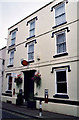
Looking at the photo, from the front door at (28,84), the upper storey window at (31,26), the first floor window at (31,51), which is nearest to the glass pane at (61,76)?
the front door at (28,84)

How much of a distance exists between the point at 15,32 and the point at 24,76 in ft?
21.2

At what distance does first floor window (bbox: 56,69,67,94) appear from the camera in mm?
9577

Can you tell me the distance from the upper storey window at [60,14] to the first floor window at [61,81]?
4333 millimetres

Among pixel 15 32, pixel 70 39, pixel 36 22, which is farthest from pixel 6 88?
pixel 70 39

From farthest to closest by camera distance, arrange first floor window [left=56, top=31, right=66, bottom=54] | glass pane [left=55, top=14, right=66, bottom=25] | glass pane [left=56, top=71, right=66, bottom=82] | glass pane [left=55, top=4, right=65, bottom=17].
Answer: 1. glass pane [left=55, top=4, right=65, bottom=17]
2. glass pane [left=55, top=14, right=66, bottom=25]
3. first floor window [left=56, top=31, right=66, bottom=54]
4. glass pane [left=56, top=71, right=66, bottom=82]

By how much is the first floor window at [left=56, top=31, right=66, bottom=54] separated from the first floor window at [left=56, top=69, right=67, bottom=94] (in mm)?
1756

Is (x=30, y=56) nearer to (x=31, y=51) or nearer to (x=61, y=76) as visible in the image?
(x=31, y=51)

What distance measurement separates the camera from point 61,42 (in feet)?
34.4

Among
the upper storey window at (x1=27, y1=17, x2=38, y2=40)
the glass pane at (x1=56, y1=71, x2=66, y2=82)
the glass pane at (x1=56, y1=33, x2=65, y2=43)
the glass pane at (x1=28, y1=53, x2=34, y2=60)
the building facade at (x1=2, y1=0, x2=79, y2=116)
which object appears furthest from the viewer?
the upper storey window at (x1=27, y1=17, x2=38, y2=40)

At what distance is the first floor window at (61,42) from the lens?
10.3 metres

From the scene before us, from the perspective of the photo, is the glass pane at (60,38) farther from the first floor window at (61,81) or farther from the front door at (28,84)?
the front door at (28,84)

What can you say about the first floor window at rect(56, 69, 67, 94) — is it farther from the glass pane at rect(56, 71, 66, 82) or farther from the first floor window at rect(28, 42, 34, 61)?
the first floor window at rect(28, 42, 34, 61)

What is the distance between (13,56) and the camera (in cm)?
1569

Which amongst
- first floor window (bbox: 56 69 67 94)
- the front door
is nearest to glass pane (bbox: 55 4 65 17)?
first floor window (bbox: 56 69 67 94)
